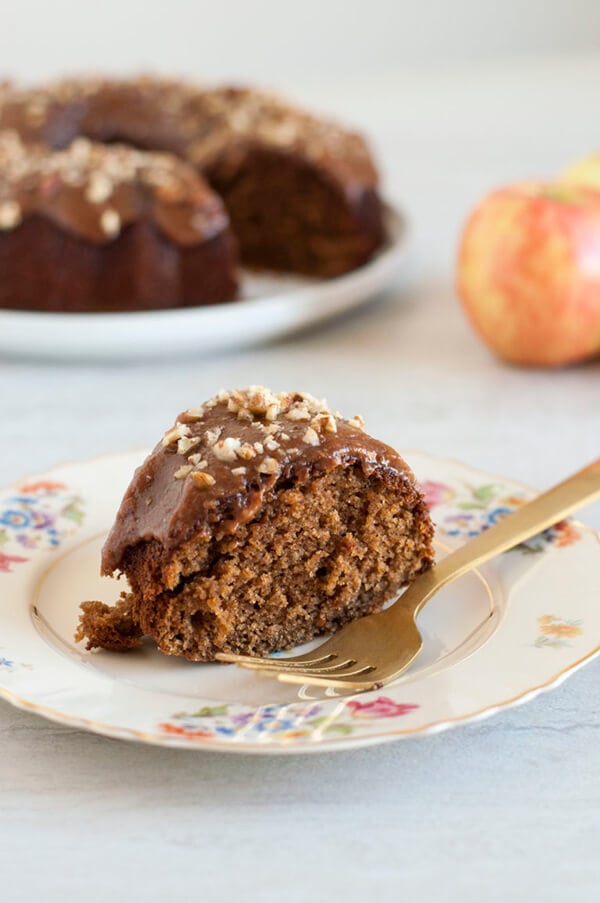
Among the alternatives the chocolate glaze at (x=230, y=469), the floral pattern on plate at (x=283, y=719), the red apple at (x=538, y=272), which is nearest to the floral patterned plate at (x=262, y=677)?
the floral pattern on plate at (x=283, y=719)

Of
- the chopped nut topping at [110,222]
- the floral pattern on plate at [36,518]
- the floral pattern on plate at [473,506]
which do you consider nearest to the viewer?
the floral pattern on plate at [36,518]

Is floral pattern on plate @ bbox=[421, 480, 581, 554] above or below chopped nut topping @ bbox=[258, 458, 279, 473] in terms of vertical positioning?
below

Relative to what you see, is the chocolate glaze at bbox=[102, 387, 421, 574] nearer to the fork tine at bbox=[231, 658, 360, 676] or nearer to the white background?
the fork tine at bbox=[231, 658, 360, 676]

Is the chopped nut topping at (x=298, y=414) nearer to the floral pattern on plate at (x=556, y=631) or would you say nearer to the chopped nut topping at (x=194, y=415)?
the chopped nut topping at (x=194, y=415)

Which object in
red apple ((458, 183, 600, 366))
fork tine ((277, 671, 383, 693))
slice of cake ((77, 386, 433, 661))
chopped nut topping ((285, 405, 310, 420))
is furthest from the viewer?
red apple ((458, 183, 600, 366))

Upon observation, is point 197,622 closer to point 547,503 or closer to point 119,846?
point 119,846

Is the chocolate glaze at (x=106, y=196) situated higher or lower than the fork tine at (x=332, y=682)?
higher

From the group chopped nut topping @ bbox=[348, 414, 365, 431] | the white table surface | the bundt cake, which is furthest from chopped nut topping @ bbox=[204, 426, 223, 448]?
the bundt cake

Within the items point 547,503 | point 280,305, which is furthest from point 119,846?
point 280,305
